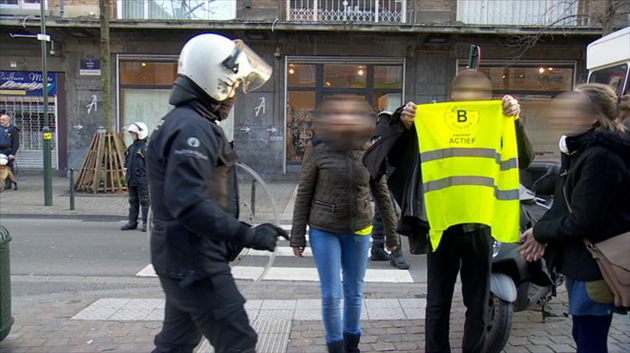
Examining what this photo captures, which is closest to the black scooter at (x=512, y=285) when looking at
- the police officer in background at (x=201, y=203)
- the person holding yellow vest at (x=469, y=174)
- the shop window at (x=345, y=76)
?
the person holding yellow vest at (x=469, y=174)

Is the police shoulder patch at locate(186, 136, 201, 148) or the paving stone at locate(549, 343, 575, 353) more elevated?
the police shoulder patch at locate(186, 136, 201, 148)

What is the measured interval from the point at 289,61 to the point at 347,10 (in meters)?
2.43

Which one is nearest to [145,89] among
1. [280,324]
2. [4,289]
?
[4,289]

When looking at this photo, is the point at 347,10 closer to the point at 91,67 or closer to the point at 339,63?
the point at 339,63

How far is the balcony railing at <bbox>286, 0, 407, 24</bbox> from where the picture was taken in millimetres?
15094

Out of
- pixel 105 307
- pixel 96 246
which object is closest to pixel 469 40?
pixel 96 246

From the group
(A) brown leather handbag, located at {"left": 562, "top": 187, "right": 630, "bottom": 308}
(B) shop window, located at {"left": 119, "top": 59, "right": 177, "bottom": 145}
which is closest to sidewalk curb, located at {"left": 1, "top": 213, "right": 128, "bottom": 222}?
(B) shop window, located at {"left": 119, "top": 59, "right": 177, "bottom": 145}

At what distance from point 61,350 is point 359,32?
12719mm

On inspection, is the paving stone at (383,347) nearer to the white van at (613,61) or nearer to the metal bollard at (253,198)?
the metal bollard at (253,198)

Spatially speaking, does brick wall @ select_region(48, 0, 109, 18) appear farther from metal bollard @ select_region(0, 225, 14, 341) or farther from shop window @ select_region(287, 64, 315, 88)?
metal bollard @ select_region(0, 225, 14, 341)

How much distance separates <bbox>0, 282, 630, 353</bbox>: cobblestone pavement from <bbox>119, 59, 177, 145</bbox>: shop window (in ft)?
38.4

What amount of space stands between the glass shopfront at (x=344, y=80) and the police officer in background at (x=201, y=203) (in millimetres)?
12966

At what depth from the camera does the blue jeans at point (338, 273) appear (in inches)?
129

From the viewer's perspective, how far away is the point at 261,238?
7.26ft
